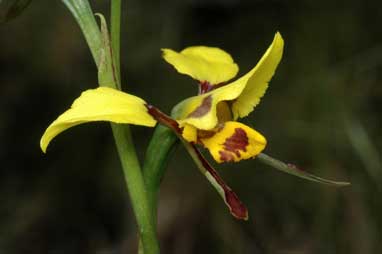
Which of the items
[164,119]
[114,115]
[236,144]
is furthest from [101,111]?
[236,144]

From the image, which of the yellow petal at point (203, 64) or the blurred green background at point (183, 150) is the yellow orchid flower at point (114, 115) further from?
the blurred green background at point (183, 150)

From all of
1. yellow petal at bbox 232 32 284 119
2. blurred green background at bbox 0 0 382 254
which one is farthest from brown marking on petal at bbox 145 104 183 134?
blurred green background at bbox 0 0 382 254

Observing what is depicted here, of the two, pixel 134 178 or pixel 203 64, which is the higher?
pixel 203 64

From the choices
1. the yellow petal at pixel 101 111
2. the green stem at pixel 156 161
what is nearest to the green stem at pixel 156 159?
the green stem at pixel 156 161

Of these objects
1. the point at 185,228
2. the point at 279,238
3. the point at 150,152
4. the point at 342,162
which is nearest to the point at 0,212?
the point at 185,228

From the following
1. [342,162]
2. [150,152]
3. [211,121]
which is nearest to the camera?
[211,121]

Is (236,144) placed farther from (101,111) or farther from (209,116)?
(101,111)

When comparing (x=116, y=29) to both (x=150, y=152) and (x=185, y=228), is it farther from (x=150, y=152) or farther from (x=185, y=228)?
(x=185, y=228)

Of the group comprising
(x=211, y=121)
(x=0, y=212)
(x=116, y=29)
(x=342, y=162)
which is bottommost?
(x=0, y=212)
